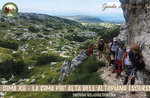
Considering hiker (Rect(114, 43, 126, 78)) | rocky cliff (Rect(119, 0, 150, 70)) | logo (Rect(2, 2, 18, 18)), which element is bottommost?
hiker (Rect(114, 43, 126, 78))

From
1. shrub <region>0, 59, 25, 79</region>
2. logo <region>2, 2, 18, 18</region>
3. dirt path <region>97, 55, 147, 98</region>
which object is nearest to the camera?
dirt path <region>97, 55, 147, 98</region>

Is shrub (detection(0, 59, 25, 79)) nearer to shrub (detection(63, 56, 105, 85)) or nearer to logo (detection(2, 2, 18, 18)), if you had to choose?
logo (detection(2, 2, 18, 18))

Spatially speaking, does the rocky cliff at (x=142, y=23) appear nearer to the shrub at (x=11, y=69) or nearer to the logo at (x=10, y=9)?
the shrub at (x=11, y=69)

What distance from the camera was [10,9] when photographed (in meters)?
31.9

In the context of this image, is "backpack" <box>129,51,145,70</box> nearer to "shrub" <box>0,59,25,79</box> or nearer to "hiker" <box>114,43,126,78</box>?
"hiker" <box>114,43,126,78</box>

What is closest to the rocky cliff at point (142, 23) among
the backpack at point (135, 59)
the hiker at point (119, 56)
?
the hiker at point (119, 56)

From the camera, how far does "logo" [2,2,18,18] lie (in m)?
29.8

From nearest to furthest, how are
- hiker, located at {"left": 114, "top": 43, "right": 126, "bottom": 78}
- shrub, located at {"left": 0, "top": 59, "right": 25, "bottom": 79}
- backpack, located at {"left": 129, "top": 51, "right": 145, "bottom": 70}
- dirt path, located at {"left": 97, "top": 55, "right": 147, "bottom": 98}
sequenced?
1. backpack, located at {"left": 129, "top": 51, "right": 145, "bottom": 70}
2. dirt path, located at {"left": 97, "top": 55, "right": 147, "bottom": 98}
3. hiker, located at {"left": 114, "top": 43, "right": 126, "bottom": 78}
4. shrub, located at {"left": 0, "top": 59, "right": 25, "bottom": 79}

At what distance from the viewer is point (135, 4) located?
1452 cm

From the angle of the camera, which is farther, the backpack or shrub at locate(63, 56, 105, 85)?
shrub at locate(63, 56, 105, 85)

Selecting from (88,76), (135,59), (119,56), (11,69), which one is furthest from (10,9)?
(135,59)

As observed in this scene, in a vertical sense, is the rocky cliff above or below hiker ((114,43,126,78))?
above

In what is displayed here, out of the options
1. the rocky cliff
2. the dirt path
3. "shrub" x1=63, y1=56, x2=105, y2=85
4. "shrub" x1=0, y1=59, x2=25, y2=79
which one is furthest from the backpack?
"shrub" x1=0, y1=59, x2=25, y2=79

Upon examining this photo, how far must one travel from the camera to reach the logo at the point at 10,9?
29806 mm
